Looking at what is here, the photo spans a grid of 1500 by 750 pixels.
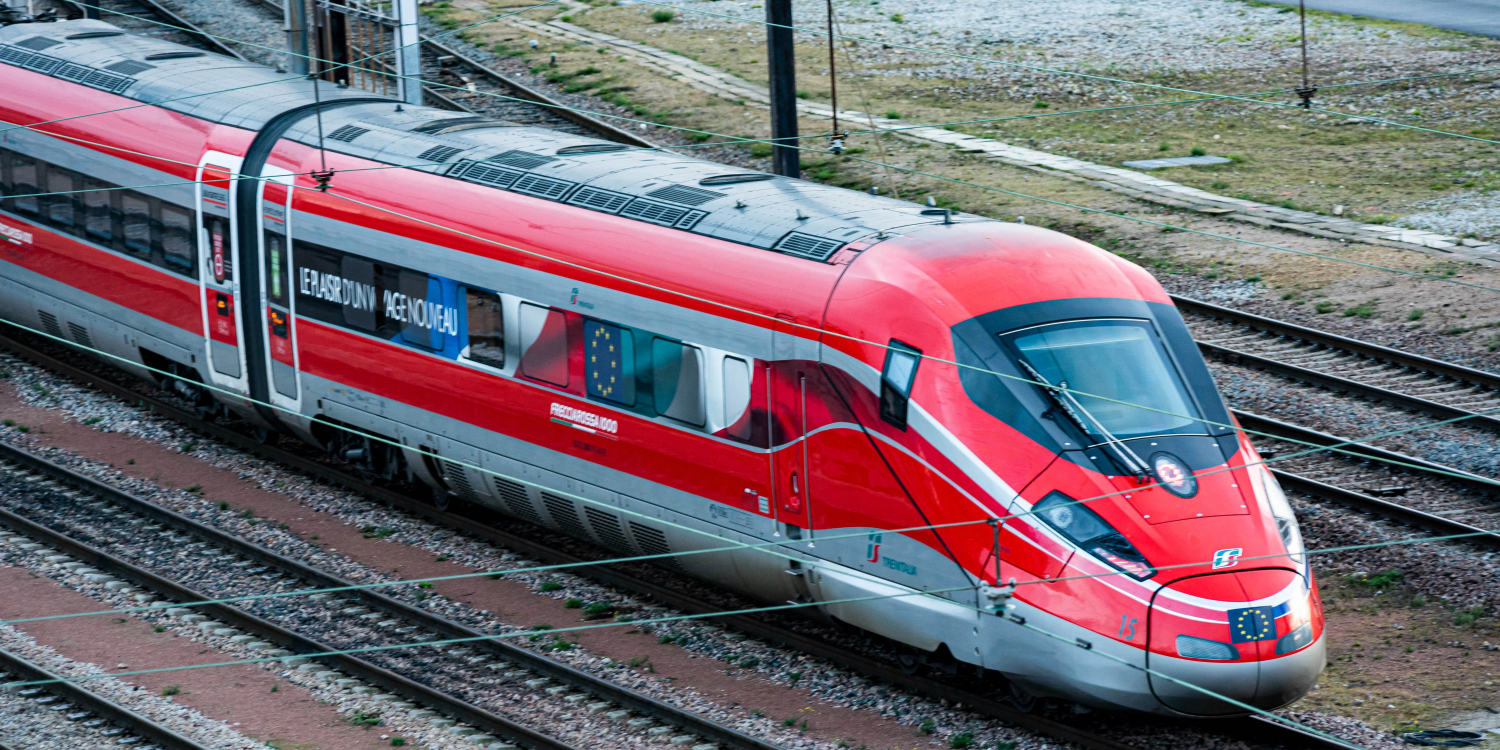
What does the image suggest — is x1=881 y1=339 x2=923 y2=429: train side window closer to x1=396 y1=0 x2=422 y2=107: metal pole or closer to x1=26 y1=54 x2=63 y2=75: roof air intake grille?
x1=26 y1=54 x2=63 y2=75: roof air intake grille

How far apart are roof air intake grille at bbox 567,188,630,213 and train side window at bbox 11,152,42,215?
28.6ft

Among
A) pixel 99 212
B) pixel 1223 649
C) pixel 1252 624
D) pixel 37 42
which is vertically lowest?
pixel 1223 649

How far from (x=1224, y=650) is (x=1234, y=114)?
21840 mm

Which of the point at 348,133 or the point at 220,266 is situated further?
the point at 220,266

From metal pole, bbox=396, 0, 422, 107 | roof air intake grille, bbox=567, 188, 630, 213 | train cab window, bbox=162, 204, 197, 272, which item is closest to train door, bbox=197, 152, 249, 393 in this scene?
train cab window, bbox=162, 204, 197, 272

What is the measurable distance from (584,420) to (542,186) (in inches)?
89.3

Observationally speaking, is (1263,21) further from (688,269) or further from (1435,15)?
(688,269)

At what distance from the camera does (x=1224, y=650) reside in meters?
9.68

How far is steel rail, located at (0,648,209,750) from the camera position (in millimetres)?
11234

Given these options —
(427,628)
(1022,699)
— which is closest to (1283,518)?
(1022,699)

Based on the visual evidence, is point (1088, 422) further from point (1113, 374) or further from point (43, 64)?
point (43, 64)

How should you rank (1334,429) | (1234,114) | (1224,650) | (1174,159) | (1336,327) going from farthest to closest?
(1234,114) < (1174,159) < (1336,327) < (1334,429) < (1224,650)

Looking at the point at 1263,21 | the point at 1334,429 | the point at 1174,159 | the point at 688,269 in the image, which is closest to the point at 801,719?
the point at 688,269

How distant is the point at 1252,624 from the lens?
9766 mm
